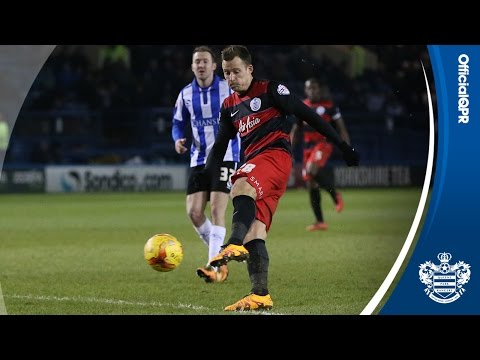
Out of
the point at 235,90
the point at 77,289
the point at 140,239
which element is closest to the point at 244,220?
the point at 235,90

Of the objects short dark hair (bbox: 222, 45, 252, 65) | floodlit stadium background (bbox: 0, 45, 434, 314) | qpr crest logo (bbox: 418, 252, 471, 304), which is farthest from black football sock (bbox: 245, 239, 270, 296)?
short dark hair (bbox: 222, 45, 252, 65)

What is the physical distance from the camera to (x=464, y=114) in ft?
20.6

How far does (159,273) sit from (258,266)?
2.61m

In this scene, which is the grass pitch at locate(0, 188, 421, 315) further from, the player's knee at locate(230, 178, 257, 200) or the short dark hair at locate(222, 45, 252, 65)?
the short dark hair at locate(222, 45, 252, 65)

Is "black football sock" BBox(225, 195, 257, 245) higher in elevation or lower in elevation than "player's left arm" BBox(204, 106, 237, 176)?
lower

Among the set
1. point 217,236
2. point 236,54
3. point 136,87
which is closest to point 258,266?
point 236,54

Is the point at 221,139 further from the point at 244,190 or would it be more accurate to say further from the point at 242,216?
the point at 242,216

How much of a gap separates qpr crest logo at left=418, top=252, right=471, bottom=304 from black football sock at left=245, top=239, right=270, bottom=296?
1.05 m

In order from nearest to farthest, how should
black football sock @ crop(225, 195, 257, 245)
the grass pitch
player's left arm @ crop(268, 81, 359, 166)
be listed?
black football sock @ crop(225, 195, 257, 245), player's left arm @ crop(268, 81, 359, 166), the grass pitch

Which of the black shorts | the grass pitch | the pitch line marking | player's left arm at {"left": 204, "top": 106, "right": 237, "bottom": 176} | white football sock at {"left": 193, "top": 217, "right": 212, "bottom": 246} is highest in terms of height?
player's left arm at {"left": 204, "top": 106, "right": 237, "bottom": 176}

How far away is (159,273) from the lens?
29.4 ft

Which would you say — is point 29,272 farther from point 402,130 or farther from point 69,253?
point 402,130

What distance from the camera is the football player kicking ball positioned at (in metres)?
6.41

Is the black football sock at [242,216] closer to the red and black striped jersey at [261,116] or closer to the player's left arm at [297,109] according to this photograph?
the red and black striped jersey at [261,116]
